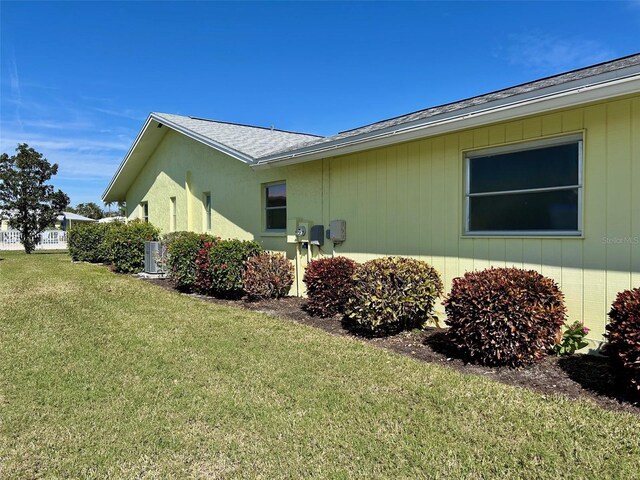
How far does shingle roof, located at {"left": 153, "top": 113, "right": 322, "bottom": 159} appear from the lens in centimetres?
1107

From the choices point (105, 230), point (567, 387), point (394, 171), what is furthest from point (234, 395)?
point (105, 230)

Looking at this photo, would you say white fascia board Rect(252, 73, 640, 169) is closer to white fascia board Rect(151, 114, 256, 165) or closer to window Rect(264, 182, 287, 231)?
window Rect(264, 182, 287, 231)

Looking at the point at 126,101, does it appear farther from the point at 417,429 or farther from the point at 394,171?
the point at 417,429

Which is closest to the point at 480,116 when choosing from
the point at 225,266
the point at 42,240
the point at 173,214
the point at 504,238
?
the point at 504,238

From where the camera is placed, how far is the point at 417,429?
3303 mm

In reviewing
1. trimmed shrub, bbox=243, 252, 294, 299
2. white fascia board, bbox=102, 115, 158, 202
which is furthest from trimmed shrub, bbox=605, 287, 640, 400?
white fascia board, bbox=102, 115, 158, 202

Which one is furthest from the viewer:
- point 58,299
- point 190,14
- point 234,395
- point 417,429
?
point 190,14

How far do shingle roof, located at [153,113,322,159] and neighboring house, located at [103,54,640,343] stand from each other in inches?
33.7

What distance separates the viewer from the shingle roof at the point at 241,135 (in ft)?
36.3

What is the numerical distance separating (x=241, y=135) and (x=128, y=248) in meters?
5.51

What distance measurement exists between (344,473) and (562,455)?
1.52m

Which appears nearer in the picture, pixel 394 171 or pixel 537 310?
pixel 537 310

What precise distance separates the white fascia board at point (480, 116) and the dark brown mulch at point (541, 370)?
2902mm

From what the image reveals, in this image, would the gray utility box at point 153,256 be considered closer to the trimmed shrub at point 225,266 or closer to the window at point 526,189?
the trimmed shrub at point 225,266
